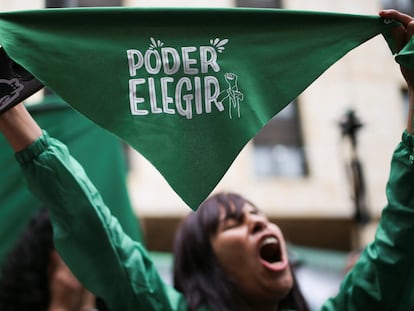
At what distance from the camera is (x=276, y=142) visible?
6742 mm

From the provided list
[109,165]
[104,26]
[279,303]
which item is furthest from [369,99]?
[104,26]

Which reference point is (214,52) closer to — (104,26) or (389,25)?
(104,26)

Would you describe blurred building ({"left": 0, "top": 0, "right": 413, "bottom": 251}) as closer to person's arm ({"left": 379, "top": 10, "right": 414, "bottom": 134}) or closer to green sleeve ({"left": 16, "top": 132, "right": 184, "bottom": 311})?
green sleeve ({"left": 16, "top": 132, "right": 184, "bottom": 311})

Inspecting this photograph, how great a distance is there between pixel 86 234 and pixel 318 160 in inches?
206

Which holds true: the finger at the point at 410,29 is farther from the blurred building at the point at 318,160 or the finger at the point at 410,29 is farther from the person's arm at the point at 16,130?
the blurred building at the point at 318,160

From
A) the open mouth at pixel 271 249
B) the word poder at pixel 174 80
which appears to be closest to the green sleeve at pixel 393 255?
the open mouth at pixel 271 249

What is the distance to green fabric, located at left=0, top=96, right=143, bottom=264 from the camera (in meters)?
2.62

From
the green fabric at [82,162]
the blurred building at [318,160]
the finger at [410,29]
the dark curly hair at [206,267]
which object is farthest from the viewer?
the blurred building at [318,160]

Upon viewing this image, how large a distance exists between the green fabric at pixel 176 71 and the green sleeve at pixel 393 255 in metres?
0.33

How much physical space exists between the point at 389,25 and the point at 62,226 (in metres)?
0.96

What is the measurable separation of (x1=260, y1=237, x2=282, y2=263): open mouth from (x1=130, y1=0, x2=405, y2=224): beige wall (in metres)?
4.25

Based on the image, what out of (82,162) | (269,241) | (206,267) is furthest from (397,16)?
(82,162)

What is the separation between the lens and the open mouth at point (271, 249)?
1.75m

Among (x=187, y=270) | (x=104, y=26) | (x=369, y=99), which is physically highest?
(x=104, y=26)
